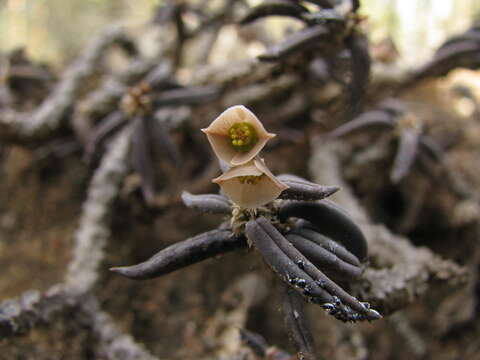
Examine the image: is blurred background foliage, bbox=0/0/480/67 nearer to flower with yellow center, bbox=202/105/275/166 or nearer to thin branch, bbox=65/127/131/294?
thin branch, bbox=65/127/131/294

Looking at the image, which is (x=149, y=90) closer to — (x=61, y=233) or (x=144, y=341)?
(x=61, y=233)

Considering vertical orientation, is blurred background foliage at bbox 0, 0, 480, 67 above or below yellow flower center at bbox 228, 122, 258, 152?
above

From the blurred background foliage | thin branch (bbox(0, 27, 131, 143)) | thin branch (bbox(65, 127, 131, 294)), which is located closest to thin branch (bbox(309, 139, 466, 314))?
thin branch (bbox(65, 127, 131, 294))

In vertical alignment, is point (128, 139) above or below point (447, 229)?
above

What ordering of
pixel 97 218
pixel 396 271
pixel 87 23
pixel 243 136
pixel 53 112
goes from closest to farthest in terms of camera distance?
pixel 243 136 → pixel 396 271 → pixel 97 218 → pixel 53 112 → pixel 87 23

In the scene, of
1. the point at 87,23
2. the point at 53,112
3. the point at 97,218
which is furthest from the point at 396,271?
the point at 87,23

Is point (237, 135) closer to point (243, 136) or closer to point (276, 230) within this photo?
point (243, 136)

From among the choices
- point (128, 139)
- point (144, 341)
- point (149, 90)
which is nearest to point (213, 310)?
point (144, 341)
